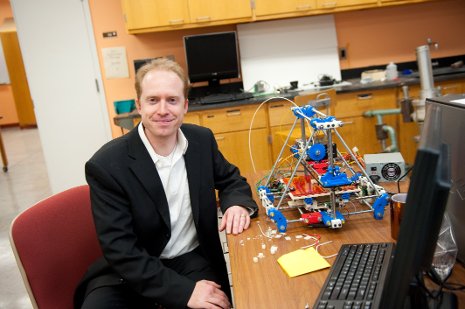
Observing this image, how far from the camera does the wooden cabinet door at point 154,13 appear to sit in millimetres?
3834

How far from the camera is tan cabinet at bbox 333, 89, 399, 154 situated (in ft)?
12.6

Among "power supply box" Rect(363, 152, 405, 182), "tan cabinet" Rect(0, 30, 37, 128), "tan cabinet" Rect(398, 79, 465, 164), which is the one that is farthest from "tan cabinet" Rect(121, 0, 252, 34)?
"tan cabinet" Rect(0, 30, 37, 128)

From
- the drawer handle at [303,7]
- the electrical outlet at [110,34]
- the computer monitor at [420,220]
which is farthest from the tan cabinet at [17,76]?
the computer monitor at [420,220]

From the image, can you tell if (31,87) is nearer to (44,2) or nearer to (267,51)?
(44,2)

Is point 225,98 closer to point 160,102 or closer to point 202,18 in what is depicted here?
point 202,18

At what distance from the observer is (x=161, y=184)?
1.47 m

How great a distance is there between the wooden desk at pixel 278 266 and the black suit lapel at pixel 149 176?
266mm

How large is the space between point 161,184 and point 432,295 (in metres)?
0.92

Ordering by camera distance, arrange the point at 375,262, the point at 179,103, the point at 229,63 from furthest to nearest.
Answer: the point at 229,63
the point at 179,103
the point at 375,262

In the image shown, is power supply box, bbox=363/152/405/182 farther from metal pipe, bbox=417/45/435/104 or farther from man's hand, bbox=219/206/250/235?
metal pipe, bbox=417/45/435/104

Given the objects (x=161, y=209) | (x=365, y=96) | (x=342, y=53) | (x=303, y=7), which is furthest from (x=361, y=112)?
(x=161, y=209)

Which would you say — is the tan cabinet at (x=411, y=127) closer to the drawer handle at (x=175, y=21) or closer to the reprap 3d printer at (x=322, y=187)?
the drawer handle at (x=175, y=21)

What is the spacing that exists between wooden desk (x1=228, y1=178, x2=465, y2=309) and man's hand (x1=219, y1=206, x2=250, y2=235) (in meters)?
0.03

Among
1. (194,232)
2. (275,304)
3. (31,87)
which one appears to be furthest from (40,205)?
(31,87)
